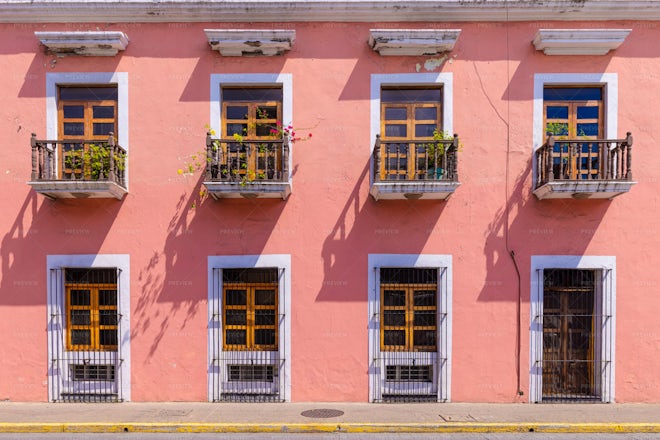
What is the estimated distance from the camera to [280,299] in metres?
8.33

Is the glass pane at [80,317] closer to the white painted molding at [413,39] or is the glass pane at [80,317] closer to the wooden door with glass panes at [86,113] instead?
the wooden door with glass panes at [86,113]

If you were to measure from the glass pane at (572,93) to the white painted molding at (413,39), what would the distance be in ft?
6.96

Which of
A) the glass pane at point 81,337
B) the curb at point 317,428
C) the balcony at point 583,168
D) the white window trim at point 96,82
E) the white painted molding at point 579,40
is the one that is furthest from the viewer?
the glass pane at point 81,337

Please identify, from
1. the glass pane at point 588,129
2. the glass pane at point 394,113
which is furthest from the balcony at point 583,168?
the glass pane at point 394,113

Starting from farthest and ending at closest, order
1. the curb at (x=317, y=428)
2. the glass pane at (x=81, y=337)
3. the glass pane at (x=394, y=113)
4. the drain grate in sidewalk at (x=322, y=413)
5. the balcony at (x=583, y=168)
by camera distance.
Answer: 1. the glass pane at (x=394, y=113)
2. the glass pane at (x=81, y=337)
3. the balcony at (x=583, y=168)
4. the drain grate in sidewalk at (x=322, y=413)
5. the curb at (x=317, y=428)

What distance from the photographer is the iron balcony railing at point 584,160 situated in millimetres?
7773

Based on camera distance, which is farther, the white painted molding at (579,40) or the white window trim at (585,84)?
the white window trim at (585,84)

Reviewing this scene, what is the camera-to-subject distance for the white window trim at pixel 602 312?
827 cm

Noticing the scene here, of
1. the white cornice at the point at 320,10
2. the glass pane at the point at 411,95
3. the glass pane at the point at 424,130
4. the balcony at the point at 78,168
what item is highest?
the white cornice at the point at 320,10

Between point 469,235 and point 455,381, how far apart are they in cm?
274

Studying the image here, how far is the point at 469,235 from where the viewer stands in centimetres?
838

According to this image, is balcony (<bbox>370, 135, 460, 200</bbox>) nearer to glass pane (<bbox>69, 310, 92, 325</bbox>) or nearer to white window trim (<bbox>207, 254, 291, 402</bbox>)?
white window trim (<bbox>207, 254, 291, 402</bbox>)

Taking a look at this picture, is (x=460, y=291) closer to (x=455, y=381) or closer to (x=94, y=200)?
(x=455, y=381)

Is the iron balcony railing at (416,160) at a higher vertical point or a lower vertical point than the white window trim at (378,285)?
higher
